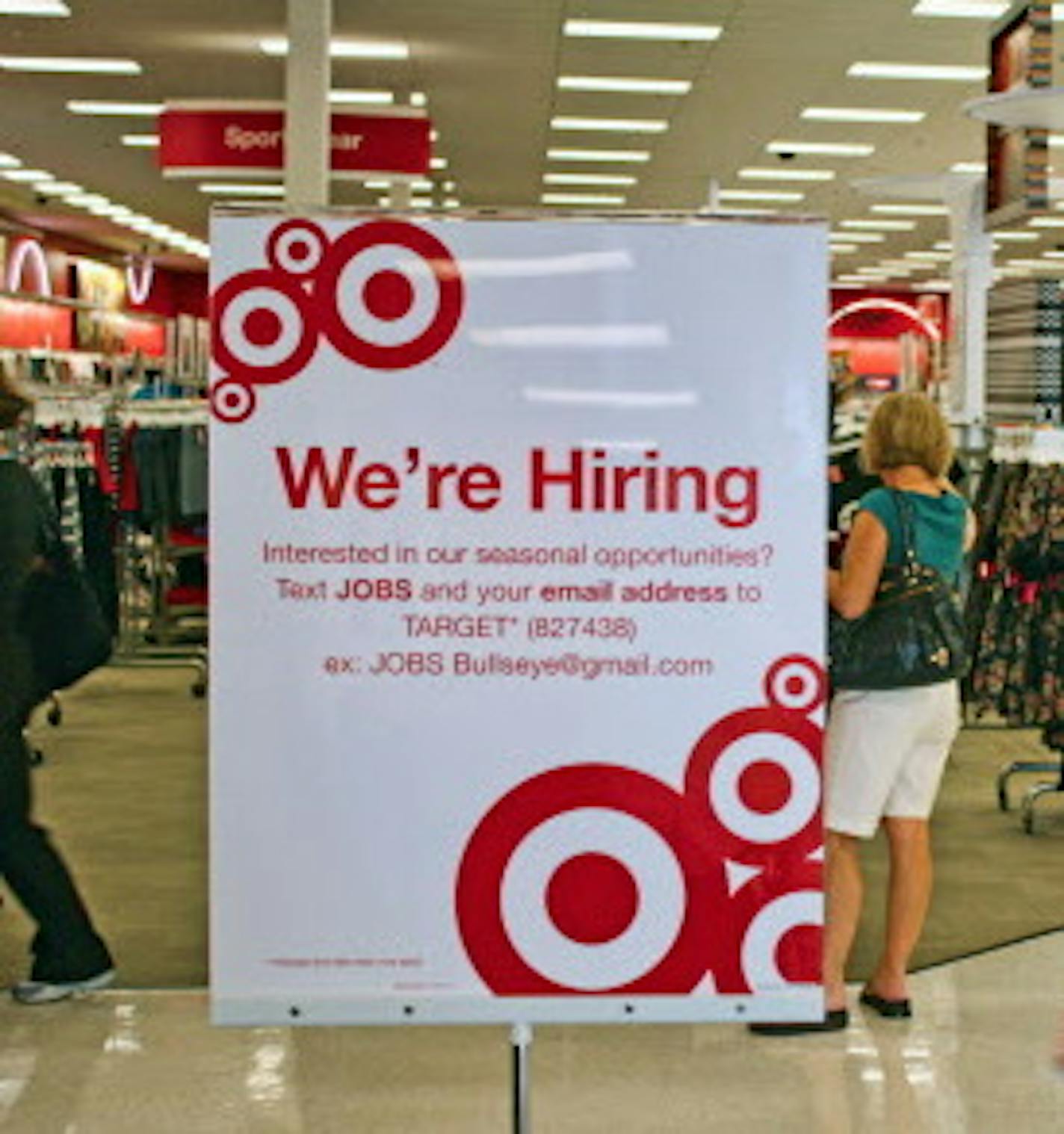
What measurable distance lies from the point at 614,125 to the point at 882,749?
12456mm

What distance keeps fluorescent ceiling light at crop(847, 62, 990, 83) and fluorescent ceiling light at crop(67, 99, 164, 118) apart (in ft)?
17.0

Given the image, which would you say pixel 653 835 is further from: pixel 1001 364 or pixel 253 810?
pixel 1001 364

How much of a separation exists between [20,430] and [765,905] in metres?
5.82

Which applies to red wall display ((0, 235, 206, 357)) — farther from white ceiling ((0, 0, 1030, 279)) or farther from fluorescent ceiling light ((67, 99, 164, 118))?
fluorescent ceiling light ((67, 99, 164, 118))

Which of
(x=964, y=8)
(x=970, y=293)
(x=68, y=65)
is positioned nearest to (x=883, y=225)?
(x=68, y=65)

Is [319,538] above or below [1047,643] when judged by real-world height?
above

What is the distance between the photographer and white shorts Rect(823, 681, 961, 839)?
4.28 meters

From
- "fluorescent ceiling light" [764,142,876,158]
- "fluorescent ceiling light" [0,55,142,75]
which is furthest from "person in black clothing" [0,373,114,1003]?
"fluorescent ceiling light" [764,142,876,158]

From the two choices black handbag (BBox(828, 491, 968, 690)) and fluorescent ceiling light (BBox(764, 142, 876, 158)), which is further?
fluorescent ceiling light (BBox(764, 142, 876, 158))

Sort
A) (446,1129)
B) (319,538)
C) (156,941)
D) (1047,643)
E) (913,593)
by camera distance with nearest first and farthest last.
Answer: (319,538) < (446,1129) < (913,593) < (156,941) < (1047,643)

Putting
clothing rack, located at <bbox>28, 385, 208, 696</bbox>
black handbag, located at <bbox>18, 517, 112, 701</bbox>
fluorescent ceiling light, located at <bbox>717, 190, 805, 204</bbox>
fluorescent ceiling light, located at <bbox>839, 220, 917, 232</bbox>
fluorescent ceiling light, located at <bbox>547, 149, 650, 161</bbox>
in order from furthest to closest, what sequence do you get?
fluorescent ceiling light, located at <bbox>839, 220, 917, 232</bbox> < fluorescent ceiling light, located at <bbox>717, 190, 805, 204</bbox> < fluorescent ceiling light, located at <bbox>547, 149, 650, 161</bbox> < clothing rack, located at <bbox>28, 385, 208, 696</bbox> < black handbag, located at <bbox>18, 517, 112, 701</bbox>

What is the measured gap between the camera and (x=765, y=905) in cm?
276


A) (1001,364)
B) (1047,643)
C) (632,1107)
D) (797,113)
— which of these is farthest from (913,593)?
(797,113)

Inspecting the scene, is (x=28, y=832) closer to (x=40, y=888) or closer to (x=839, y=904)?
(x=40, y=888)
